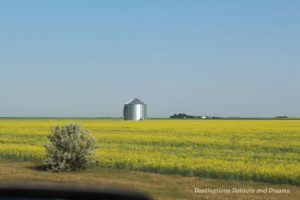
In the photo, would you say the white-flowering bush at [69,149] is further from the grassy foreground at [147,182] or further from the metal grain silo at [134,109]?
the metal grain silo at [134,109]

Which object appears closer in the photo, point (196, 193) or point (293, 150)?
point (196, 193)

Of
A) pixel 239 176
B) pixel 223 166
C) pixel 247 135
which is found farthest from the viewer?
pixel 247 135

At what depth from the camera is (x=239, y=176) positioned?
1653cm

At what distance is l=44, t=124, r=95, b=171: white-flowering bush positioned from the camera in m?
18.4

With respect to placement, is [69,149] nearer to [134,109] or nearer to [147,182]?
[147,182]

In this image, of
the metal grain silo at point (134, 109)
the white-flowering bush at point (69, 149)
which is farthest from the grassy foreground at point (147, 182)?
the metal grain silo at point (134, 109)

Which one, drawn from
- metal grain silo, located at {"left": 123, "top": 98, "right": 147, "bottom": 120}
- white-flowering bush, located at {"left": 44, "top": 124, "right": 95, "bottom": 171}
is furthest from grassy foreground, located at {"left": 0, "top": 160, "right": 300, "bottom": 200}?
metal grain silo, located at {"left": 123, "top": 98, "right": 147, "bottom": 120}

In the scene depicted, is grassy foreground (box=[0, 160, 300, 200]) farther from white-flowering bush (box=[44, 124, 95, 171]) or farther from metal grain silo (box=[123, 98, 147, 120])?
metal grain silo (box=[123, 98, 147, 120])

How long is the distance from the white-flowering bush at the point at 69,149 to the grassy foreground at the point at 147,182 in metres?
0.40

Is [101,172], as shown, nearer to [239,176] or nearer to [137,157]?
[137,157]

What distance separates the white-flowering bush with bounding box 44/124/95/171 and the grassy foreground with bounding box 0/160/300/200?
40cm

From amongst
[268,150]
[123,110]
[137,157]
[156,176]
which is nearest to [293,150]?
[268,150]

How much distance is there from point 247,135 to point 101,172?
17237mm

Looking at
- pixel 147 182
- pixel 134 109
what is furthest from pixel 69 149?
pixel 134 109
